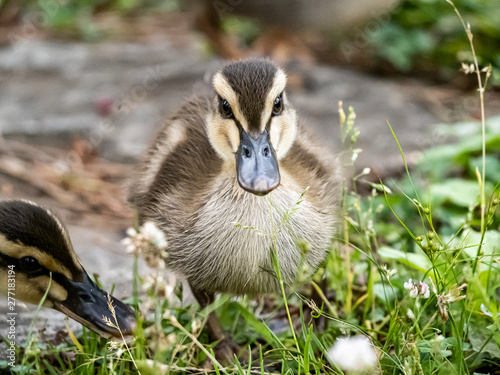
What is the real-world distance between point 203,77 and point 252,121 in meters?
2.36

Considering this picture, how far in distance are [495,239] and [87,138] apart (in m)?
3.34

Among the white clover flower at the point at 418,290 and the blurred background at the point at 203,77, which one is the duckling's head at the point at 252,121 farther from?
the blurred background at the point at 203,77

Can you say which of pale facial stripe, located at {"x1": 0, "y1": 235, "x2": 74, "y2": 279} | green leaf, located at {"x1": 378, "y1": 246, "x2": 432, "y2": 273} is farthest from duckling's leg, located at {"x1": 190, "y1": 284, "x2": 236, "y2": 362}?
green leaf, located at {"x1": 378, "y1": 246, "x2": 432, "y2": 273}

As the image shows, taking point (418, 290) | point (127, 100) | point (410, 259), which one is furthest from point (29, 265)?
point (127, 100)

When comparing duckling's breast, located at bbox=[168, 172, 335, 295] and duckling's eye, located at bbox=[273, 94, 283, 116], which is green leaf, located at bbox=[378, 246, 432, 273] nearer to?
duckling's breast, located at bbox=[168, 172, 335, 295]

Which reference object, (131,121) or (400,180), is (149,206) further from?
(131,121)

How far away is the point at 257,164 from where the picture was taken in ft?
6.43

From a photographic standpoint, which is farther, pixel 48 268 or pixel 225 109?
pixel 225 109

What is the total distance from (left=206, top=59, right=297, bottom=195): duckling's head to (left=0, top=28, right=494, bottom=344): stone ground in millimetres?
1555

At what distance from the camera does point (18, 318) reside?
2.39m

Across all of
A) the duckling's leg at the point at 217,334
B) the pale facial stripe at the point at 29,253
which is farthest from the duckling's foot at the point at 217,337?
the pale facial stripe at the point at 29,253

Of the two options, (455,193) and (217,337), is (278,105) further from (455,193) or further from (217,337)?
(455,193)

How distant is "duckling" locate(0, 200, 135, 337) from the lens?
199cm

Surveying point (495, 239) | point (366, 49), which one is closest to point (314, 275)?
point (495, 239)
